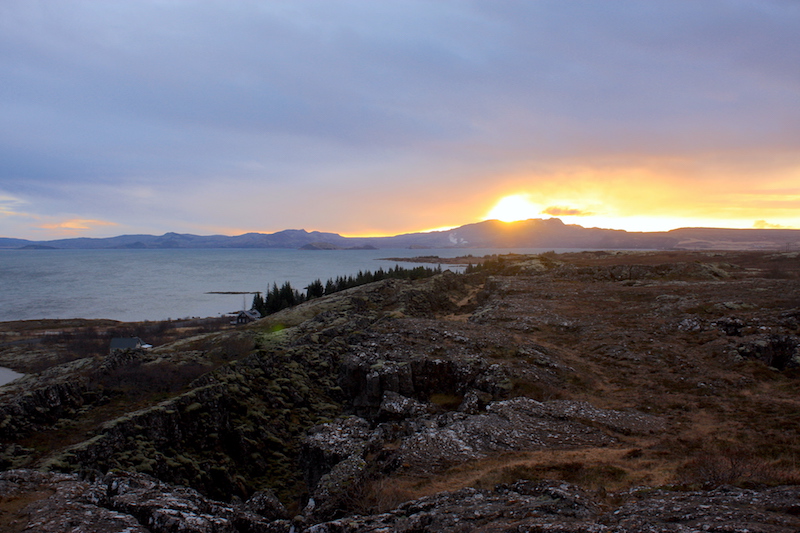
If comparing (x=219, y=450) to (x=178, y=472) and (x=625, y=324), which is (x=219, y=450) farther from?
(x=625, y=324)

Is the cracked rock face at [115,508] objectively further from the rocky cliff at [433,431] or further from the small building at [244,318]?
the small building at [244,318]

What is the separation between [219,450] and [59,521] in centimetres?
923

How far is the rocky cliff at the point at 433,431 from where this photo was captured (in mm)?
10453

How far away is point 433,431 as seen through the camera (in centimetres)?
1700

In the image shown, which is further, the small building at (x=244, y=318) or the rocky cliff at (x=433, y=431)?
the small building at (x=244, y=318)

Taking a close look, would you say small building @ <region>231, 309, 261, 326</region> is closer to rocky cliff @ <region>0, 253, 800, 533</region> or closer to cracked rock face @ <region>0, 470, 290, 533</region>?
rocky cliff @ <region>0, 253, 800, 533</region>

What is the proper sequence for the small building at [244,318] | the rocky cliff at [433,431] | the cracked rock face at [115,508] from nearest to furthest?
1. the cracked rock face at [115,508]
2. the rocky cliff at [433,431]
3. the small building at [244,318]

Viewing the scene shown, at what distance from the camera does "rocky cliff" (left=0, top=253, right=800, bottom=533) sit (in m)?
10.5

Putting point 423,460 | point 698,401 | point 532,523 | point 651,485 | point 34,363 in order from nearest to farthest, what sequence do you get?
point 532,523 < point 651,485 < point 423,460 < point 698,401 < point 34,363

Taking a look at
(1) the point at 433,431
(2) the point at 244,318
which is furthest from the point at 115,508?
(2) the point at 244,318

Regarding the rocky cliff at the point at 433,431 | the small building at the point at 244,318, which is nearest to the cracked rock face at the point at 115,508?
the rocky cliff at the point at 433,431

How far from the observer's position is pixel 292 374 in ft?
86.6

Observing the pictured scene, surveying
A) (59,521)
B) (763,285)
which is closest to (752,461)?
(59,521)

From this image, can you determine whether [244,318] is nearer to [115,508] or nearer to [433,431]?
[433,431]
